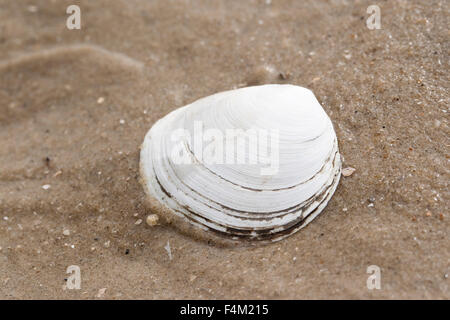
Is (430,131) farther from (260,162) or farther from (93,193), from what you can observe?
(93,193)

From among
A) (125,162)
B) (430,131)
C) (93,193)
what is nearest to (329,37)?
(430,131)

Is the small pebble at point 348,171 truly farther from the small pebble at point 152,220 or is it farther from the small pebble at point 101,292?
the small pebble at point 101,292

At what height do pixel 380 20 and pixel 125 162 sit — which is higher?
pixel 380 20

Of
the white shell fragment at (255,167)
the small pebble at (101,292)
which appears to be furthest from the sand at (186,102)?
the white shell fragment at (255,167)

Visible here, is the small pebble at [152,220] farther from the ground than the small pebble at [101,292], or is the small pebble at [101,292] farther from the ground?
the small pebble at [152,220]

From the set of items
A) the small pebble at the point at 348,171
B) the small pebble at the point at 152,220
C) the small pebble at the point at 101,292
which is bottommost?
the small pebble at the point at 101,292

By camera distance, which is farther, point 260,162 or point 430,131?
point 430,131
